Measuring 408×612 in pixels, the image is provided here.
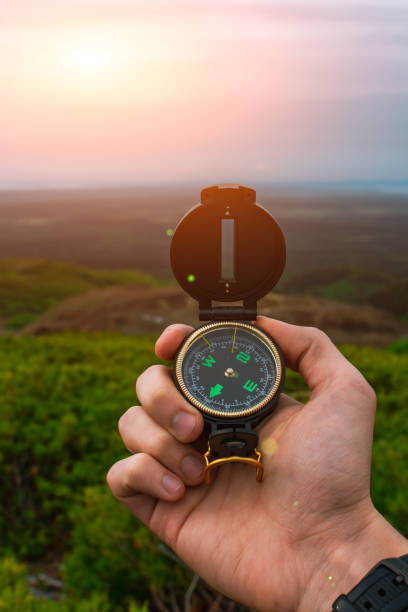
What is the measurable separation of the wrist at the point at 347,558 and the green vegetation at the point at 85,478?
1.17 m

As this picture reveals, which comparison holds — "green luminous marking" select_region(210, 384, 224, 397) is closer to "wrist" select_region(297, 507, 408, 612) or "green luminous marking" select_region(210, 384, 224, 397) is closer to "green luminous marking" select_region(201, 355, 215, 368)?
"green luminous marking" select_region(201, 355, 215, 368)

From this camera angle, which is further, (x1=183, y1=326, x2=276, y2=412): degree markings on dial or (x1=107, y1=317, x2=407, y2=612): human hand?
(x1=183, y1=326, x2=276, y2=412): degree markings on dial

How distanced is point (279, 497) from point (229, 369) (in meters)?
0.69

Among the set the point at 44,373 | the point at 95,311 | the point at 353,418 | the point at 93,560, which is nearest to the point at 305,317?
the point at 95,311

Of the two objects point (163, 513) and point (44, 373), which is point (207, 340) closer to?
point (163, 513)

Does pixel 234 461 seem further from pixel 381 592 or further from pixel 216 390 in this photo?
pixel 381 592

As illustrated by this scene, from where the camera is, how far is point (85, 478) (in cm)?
494

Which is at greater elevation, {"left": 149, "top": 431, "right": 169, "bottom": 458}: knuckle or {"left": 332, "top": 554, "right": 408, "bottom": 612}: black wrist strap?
{"left": 149, "top": 431, "right": 169, "bottom": 458}: knuckle

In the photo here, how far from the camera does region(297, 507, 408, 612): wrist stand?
2121 mm

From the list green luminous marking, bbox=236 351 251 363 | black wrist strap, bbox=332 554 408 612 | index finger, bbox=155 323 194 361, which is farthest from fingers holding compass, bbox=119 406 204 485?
black wrist strap, bbox=332 554 408 612

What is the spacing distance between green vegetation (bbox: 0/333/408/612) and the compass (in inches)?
53.5

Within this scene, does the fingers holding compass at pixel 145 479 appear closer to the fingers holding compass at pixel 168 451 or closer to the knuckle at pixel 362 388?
the fingers holding compass at pixel 168 451

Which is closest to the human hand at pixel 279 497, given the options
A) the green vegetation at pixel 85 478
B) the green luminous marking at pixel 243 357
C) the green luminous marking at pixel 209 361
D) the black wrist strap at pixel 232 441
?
the black wrist strap at pixel 232 441

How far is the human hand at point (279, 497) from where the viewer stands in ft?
7.29
